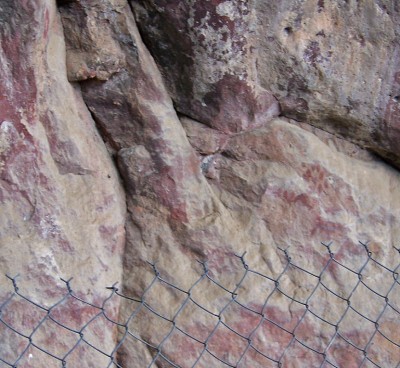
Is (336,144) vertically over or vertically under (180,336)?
over

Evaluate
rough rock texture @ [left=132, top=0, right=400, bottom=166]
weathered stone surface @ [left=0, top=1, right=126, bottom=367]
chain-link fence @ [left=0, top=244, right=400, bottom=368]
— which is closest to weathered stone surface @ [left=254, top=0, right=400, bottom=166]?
rough rock texture @ [left=132, top=0, right=400, bottom=166]

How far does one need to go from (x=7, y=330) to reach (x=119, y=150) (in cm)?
72

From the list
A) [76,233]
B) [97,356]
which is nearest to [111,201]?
[76,233]

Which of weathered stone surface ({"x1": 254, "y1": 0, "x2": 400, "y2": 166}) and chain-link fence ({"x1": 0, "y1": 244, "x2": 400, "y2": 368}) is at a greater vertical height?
weathered stone surface ({"x1": 254, "y1": 0, "x2": 400, "y2": 166})

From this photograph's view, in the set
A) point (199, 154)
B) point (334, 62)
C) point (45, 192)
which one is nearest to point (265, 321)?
point (199, 154)

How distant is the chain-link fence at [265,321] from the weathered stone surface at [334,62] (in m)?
0.52

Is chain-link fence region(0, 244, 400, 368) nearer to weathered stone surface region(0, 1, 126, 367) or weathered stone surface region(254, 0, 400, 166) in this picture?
weathered stone surface region(0, 1, 126, 367)

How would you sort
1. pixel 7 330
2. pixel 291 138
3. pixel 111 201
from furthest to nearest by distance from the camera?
pixel 291 138
pixel 111 201
pixel 7 330

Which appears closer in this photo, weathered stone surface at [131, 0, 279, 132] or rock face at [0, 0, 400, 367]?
rock face at [0, 0, 400, 367]

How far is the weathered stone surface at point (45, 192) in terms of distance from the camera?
2096 millimetres

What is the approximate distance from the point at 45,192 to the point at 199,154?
0.59 m

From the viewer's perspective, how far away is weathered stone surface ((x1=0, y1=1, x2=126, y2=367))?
2096 millimetres

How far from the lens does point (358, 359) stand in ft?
8.00

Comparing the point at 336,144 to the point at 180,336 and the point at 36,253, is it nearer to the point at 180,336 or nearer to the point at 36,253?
the point at 180,336
